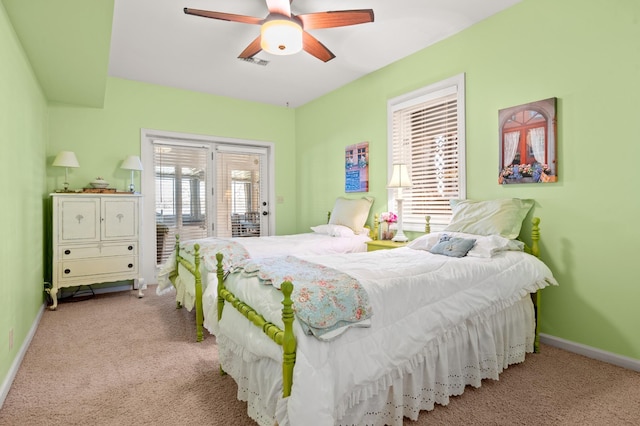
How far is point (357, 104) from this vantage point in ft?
15.1

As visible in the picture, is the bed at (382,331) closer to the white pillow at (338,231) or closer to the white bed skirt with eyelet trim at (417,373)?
the white bed skirt with eyelet trim at (417,373)

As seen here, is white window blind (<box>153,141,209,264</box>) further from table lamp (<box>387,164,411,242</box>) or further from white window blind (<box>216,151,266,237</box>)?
table lamp (<box>387,164,411,242</box>)

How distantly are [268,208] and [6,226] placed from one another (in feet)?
12.6

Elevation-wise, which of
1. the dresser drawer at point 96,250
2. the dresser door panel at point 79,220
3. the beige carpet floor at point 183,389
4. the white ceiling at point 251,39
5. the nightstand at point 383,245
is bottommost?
the beige carpet floor at point 183,389

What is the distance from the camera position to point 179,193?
16.7ft

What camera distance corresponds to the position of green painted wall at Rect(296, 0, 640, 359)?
2320 millimetres

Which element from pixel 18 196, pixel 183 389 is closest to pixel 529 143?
pixel 183 389

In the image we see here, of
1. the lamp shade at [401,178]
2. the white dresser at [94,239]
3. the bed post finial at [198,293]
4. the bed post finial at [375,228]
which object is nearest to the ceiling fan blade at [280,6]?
the lamp shade at [401,178]

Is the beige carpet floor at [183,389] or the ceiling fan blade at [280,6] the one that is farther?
the ceiling fan blade at [280,6]

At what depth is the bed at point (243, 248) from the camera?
2.88 meters

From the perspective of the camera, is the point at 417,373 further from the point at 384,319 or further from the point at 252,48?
the point at 252,48

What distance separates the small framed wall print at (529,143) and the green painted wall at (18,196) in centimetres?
368

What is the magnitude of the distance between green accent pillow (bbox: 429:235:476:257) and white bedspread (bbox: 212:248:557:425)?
118mm

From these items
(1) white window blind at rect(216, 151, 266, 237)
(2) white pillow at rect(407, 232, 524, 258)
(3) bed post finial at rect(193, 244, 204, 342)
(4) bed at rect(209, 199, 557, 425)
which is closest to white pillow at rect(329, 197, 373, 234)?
(2) white pillow at rect(407, 232, 524, 258)
